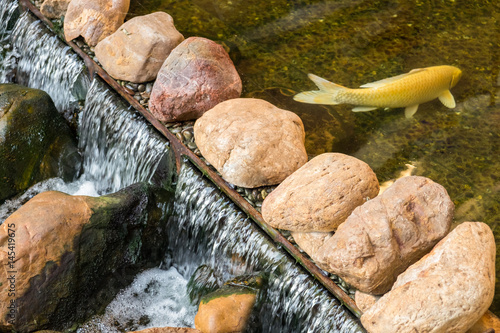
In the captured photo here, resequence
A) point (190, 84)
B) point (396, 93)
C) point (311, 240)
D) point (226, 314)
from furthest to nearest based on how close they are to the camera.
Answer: point (396, 93)
point (190, 84)
point (226, 314)
point (311, 240)

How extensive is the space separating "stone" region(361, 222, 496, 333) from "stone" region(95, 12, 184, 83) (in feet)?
7.39

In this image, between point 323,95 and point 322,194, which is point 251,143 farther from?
point 323,95

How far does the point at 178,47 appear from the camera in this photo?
3600mm

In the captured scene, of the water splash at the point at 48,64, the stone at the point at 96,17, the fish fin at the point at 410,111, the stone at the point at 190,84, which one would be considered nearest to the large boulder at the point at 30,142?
the water splash at the point at 48,64

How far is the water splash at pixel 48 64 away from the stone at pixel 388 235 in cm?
271

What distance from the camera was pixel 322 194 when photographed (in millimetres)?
2635

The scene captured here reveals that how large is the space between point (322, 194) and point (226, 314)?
90 centimetres

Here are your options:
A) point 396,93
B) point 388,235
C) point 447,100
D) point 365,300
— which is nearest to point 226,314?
point 365,300

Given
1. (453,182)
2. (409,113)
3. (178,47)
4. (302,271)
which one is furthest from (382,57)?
(302,271)

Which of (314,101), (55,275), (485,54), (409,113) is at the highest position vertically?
(55,275)

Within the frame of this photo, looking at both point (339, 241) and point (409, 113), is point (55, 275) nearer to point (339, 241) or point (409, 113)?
point (339, 241)

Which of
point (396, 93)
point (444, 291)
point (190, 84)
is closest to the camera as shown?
point (444, 291)

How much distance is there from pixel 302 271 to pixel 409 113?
57.9 inches

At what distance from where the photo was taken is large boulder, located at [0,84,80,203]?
4055 millimetres
